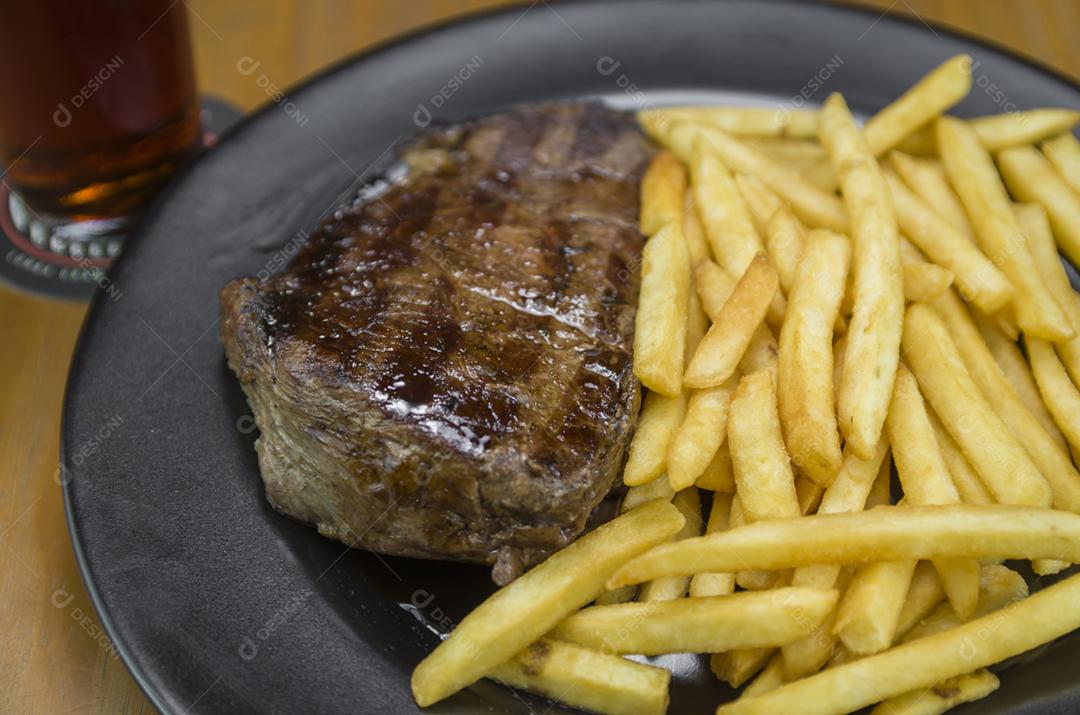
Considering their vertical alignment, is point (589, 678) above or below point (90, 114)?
below

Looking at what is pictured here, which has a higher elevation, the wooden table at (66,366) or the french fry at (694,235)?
the french fry at (694,235)

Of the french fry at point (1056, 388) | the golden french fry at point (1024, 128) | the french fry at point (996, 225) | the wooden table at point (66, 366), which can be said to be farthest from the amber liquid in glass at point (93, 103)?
the french fry at point (1056, 388)

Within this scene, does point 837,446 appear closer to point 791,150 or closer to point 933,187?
point 933,187

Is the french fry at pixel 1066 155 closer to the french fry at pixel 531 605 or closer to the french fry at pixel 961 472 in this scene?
the french fry at pixel 961 472

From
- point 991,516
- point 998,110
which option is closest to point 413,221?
point 991,516

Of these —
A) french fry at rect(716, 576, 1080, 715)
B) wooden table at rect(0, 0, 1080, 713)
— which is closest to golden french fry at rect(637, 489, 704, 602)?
french fry at rect(716, 576, 1080, 715)

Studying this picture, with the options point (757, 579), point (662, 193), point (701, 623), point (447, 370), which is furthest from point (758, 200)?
point (701, 623)

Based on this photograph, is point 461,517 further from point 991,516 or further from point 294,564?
point 991,516
